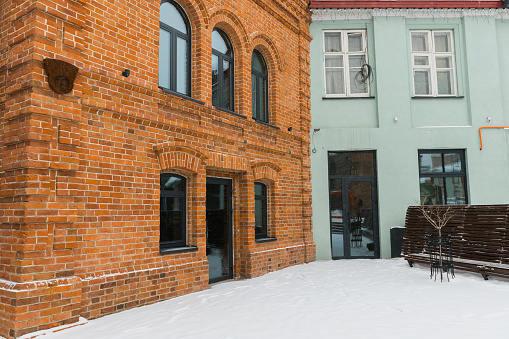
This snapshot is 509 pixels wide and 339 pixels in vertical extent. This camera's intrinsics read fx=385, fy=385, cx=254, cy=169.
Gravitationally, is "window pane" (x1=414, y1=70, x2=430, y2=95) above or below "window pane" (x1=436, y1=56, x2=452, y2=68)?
below

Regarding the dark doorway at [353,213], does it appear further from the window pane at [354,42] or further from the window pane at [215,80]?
the window pane at [215,80]

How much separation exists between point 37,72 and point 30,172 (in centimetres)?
120

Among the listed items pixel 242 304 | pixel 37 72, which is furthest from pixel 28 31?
pixel 242 304

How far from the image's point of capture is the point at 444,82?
444 inches

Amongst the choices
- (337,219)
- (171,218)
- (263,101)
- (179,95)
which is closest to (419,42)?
(263,101)

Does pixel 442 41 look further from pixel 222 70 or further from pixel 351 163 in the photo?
pixel 222 70

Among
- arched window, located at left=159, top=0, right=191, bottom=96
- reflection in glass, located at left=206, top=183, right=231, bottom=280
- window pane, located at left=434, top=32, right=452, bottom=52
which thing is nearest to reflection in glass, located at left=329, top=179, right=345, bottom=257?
reflection in glass, located at left=206, top=183, right=231, bottom=280

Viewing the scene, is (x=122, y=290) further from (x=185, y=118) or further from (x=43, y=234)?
(x=185, y=118)

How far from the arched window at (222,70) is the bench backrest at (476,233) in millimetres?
5388

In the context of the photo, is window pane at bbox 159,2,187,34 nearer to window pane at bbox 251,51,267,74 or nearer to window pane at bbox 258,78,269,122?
window pane at bbox 251,51,267,74

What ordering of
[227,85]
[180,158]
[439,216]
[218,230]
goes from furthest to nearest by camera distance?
[439,216], [227,85], [218,230], [180,158]

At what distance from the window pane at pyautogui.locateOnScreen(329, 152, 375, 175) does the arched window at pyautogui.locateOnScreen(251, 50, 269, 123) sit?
261cm

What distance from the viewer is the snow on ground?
14.4 feet

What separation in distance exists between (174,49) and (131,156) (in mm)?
2302
